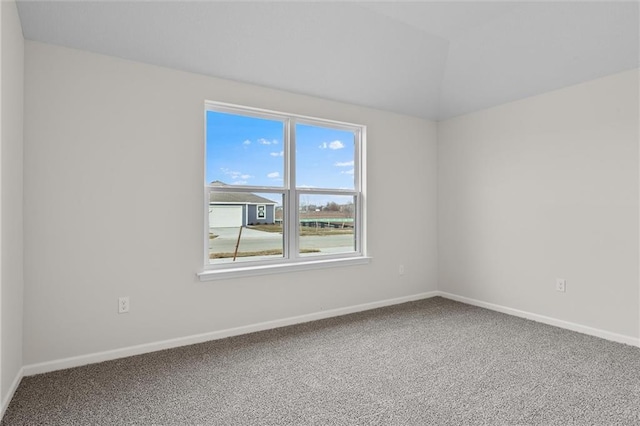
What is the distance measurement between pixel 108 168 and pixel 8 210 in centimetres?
72

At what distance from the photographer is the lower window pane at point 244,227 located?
323 cm

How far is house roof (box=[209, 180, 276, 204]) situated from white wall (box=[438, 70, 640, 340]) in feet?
7.67

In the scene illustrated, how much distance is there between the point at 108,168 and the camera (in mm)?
2635

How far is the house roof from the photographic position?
3215 millimetres

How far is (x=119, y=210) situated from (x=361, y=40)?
2355 mm

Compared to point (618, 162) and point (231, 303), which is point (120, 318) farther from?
point (618, 162)

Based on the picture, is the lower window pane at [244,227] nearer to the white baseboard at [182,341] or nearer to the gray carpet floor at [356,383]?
the white baseboard at [182,341]

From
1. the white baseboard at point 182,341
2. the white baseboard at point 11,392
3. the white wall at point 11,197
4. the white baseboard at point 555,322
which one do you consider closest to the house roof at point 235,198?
the white baseboard at point 182,341

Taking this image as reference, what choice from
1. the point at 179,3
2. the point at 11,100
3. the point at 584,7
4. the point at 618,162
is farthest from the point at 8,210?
the point at 618,162

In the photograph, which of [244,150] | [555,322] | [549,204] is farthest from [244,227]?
[555,322]

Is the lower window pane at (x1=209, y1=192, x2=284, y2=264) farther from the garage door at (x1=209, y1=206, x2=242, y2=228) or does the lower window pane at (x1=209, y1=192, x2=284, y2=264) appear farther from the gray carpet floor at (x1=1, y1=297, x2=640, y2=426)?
the gray carpet floor at (x1=1, y1=297, x2=640, y2=426)

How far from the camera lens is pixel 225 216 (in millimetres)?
3275

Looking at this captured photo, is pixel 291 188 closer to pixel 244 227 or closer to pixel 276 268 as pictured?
pixel 244 227

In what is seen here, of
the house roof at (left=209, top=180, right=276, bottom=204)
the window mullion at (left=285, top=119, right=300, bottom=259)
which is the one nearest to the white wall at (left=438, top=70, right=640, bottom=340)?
the window mullion at (left=285, top=119, right=300, bottom=259)
